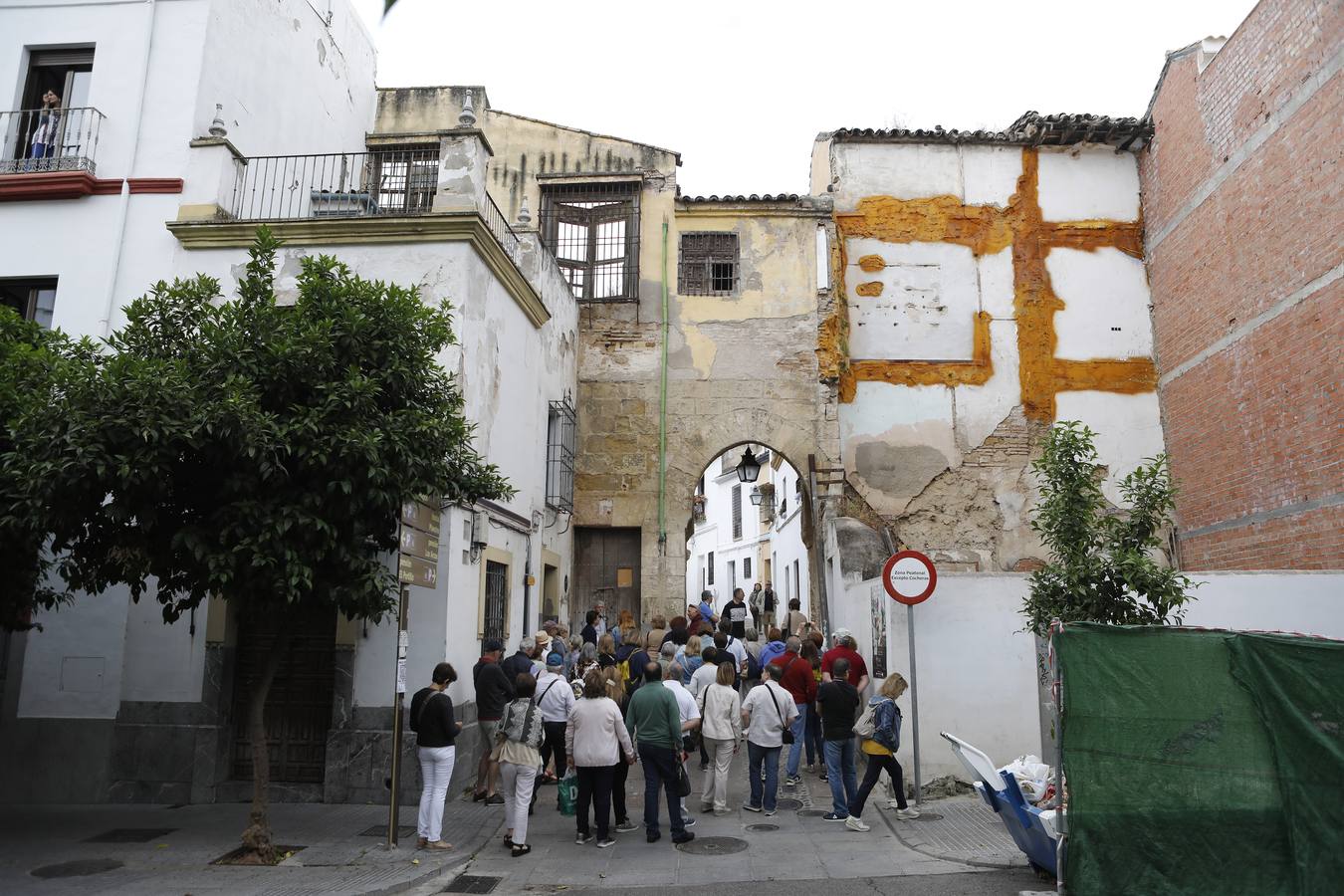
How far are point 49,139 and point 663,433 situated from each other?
999 cm

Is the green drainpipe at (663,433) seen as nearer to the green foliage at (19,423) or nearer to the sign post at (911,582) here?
the sign post at (911,582)

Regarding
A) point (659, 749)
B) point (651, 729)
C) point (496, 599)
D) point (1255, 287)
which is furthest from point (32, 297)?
point (1255, 287)

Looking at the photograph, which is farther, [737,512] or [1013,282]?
[737,512]

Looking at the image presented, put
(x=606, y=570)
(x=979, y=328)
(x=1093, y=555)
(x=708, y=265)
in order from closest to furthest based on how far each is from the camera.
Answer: (x=1093, y=555)
(x=606, y=570)
(x=979, y=328)
(x=708, y=265)

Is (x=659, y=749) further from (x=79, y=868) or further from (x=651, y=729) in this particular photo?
(x=79, y=868)

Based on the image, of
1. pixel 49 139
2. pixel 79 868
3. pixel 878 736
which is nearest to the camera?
pixel 79 868

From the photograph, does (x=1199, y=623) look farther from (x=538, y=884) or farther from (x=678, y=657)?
(x=538, y=884)

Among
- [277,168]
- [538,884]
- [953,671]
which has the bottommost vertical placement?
[538,884]

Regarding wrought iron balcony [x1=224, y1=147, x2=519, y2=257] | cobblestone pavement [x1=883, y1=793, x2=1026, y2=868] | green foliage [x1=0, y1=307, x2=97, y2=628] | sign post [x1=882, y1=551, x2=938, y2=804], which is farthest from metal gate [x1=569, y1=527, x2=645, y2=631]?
green foliage [x1=0, y1=307, x2=97, y2=628]

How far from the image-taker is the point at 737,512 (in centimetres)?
3841

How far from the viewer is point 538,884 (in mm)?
7484

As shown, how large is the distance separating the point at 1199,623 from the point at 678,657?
5932 mm

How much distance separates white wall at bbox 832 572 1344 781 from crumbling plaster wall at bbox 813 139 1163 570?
6224mm

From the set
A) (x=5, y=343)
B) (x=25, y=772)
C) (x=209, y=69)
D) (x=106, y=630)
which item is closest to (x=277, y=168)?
(x=209, y=69)
